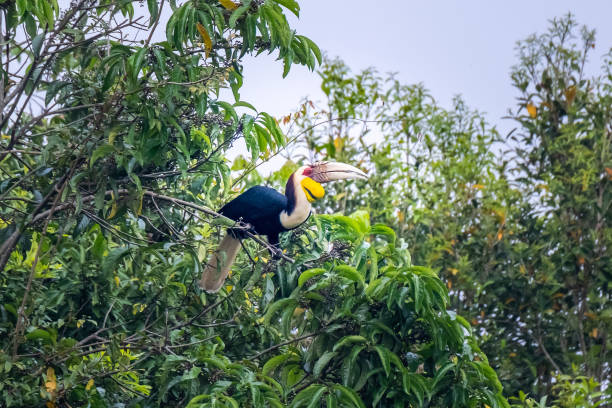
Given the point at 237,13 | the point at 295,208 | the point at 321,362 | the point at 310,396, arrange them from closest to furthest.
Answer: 1. the point at 237,13
2. the point at 310,396
3. the point at 321,362
4. the point at 295,208

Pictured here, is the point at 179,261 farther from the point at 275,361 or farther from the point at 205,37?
the point at 205,37

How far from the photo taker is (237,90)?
3855mm

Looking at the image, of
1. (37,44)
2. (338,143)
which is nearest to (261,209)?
(37,44)

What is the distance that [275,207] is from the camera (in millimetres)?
4258

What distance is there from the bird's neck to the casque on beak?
0.15 meters

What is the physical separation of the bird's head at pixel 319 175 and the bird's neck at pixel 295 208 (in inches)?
1.1

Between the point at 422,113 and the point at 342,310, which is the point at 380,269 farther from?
the point at 422,113

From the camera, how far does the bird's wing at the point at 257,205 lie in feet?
14.0

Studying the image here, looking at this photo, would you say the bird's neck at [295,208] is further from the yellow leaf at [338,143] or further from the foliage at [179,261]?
the yellow leaf at [338,143]

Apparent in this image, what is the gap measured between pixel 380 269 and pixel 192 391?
958 millimetres

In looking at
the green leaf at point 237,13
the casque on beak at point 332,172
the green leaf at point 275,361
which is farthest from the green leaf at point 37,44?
the green leaf at point 275,361

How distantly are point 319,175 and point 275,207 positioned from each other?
0.29 meters

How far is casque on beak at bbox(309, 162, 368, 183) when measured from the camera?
14.2 feet

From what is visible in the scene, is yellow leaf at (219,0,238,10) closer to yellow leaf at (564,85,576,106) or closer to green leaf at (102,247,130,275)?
green leaf at (102,247,130,275)
